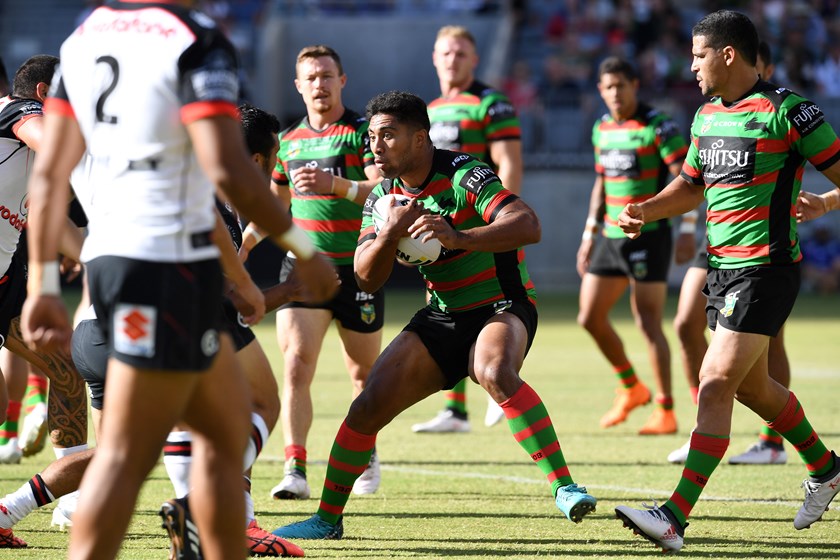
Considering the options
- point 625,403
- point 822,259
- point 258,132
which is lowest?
point 822,259

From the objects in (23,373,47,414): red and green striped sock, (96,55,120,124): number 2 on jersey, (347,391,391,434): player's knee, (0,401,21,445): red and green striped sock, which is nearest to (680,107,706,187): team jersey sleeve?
(347,391,391,434): player's knee

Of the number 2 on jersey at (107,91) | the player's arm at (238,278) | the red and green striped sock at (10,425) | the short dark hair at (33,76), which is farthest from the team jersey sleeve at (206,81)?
the red and green striped sock at (10,425)

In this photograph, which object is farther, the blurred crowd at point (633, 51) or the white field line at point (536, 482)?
the blurred crowd at point (633, 51)

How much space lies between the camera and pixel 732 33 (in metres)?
6.02

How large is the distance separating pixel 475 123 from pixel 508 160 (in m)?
0.39

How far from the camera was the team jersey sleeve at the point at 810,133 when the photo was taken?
5.87 m

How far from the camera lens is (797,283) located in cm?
611

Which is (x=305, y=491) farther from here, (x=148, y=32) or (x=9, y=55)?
(x=9, y=55)

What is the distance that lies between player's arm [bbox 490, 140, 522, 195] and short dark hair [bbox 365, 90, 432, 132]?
11.1 ft

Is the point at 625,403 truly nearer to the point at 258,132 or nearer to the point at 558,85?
the point at 258,132

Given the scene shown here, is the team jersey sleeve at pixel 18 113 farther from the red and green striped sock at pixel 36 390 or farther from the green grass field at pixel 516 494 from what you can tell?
the red and green striped sock at pixel 36 390

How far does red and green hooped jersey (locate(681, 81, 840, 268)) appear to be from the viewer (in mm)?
5895

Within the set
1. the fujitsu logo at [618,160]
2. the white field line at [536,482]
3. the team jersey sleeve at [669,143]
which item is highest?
the team jersey sleeve at [669,143]

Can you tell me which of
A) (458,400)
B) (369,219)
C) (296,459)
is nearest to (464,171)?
(369,219)
